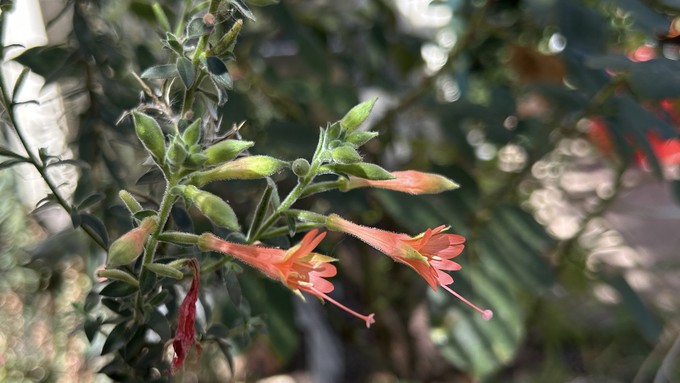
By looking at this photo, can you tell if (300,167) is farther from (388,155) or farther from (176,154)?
(388,155)

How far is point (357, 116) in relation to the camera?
0.41m

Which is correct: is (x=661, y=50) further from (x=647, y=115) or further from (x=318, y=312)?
(x=318, y=312)

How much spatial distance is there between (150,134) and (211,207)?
5 centimetres

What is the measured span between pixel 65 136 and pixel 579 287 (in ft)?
3.72

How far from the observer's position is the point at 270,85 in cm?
103

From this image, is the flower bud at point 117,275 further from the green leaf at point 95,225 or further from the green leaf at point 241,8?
the green leaf at point 241,8

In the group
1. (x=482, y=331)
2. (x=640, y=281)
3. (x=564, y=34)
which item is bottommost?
(x=640, y=281)

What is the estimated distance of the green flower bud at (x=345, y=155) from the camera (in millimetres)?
377

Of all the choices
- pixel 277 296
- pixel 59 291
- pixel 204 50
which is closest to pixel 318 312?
pixel 277 296

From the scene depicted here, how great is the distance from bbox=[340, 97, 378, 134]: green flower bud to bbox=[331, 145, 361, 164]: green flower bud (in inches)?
1.0

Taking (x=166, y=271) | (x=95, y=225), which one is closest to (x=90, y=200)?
(x=95, y=225)

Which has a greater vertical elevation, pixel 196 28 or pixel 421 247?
A: pixel 196 28

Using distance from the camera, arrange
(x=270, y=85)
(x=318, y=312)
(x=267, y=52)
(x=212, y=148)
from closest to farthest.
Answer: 1. (x=212, y=148)
2. (x=270, y=85)
3. (x=318, y=312)
4. (x=267, y=52)

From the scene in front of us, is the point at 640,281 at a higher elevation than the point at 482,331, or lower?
lower
